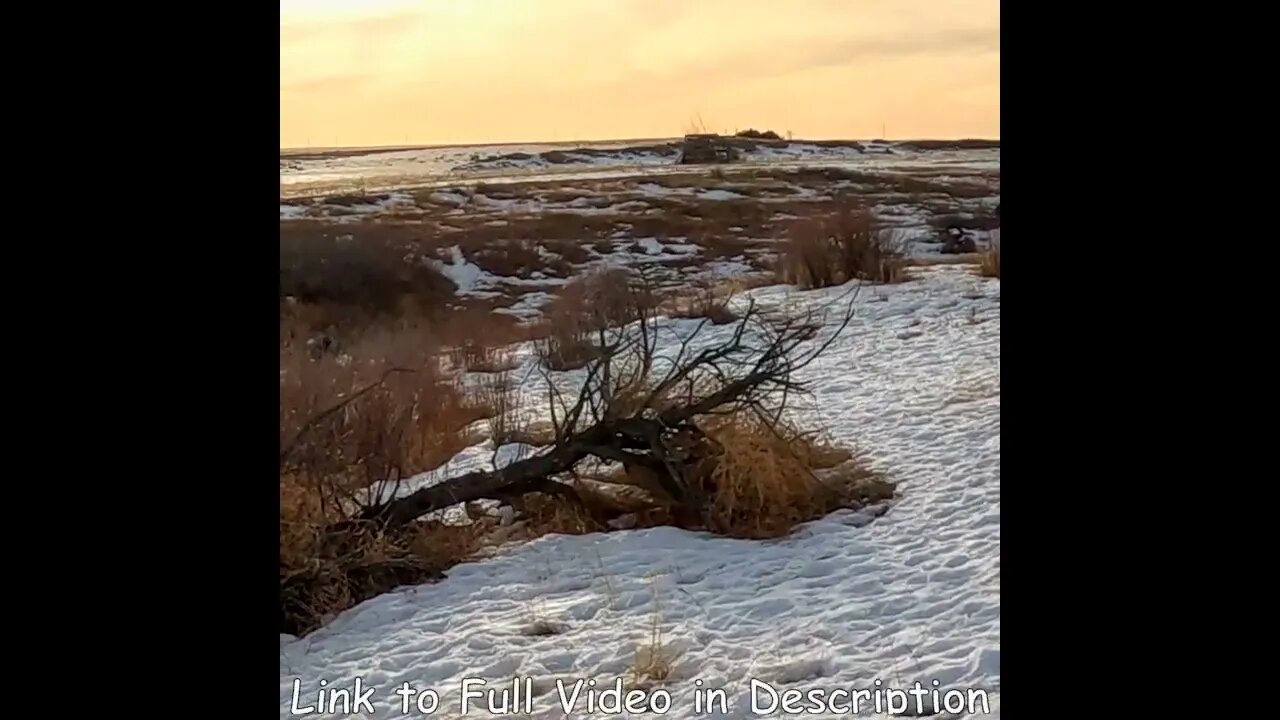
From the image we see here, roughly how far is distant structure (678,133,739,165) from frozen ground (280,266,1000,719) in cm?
92

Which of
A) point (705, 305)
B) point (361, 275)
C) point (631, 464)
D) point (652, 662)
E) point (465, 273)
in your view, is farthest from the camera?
point (465, 273)

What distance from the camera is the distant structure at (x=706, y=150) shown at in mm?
3703

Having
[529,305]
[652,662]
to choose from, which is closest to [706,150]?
[529,305]

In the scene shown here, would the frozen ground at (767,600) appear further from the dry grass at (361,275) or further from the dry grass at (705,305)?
the dry grass at (361,275)

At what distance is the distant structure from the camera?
3.70 m

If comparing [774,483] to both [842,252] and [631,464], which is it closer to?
[631,464]

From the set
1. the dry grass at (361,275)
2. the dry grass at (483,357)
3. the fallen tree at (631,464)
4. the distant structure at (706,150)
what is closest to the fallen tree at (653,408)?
the fallen tree at (631,464)

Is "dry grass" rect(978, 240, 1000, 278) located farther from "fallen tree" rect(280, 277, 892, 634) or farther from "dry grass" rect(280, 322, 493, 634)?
"dry grass" rect(280, 322, 493, 634)

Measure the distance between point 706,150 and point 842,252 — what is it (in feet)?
2.10

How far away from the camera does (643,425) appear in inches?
133

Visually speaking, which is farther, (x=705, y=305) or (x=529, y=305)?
(x=529, y=305)

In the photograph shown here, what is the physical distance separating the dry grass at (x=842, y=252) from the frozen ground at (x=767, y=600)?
614 mm
